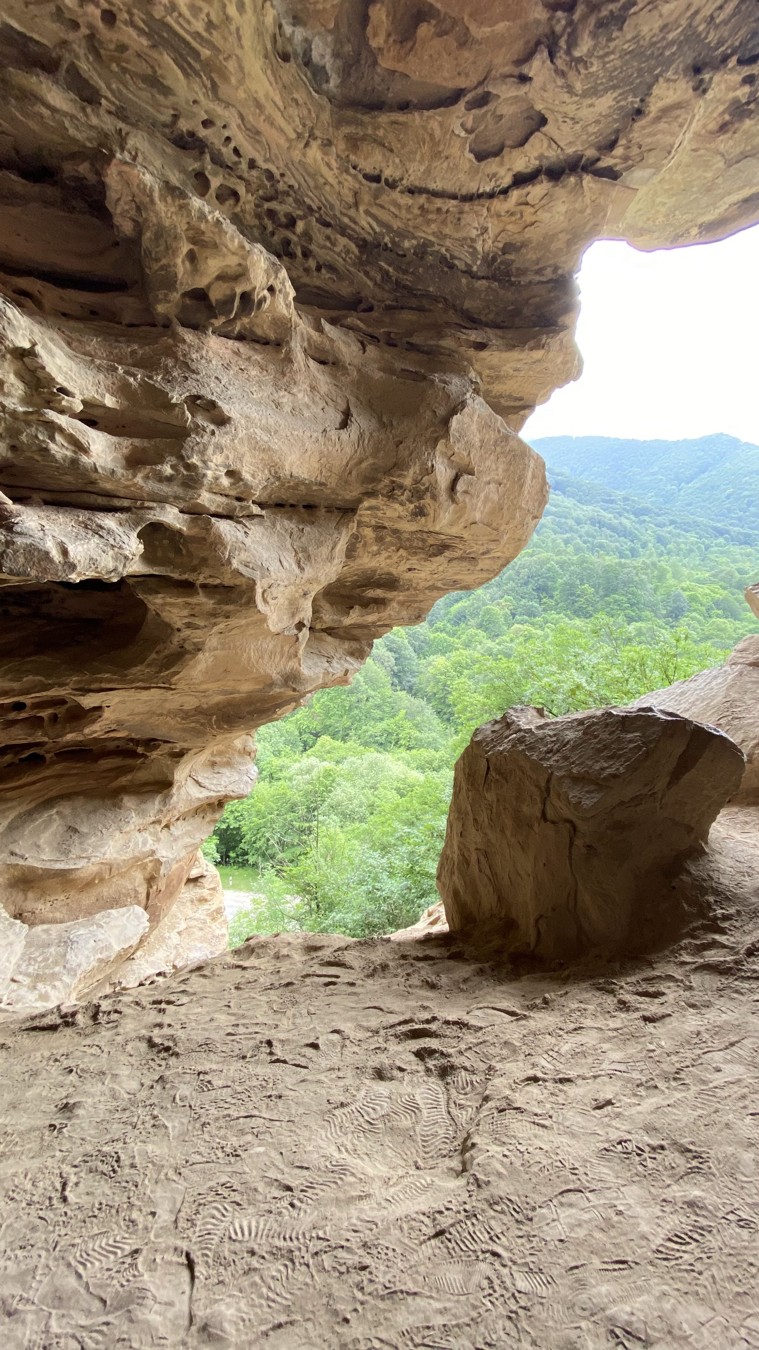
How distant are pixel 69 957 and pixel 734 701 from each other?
6774 mm

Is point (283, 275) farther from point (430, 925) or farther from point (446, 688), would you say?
point (446, 688)

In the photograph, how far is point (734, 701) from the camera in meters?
6.16

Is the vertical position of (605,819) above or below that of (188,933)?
above

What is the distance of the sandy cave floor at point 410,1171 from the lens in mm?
1724

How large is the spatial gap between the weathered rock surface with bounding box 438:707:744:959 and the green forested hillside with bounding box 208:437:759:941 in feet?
33.5

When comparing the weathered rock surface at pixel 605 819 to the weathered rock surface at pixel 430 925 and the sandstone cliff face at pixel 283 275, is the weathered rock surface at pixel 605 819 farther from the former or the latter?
the weathered rock surface at pixel 430 925

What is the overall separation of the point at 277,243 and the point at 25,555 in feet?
8.20

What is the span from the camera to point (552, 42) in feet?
9.59

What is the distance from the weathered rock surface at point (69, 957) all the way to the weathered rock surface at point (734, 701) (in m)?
5.48

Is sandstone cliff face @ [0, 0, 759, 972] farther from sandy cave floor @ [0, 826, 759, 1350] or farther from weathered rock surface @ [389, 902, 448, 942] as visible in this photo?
weathered rock surface @ [389, 902, 448, 942]

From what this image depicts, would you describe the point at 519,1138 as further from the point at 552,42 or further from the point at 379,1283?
the point at 552,42

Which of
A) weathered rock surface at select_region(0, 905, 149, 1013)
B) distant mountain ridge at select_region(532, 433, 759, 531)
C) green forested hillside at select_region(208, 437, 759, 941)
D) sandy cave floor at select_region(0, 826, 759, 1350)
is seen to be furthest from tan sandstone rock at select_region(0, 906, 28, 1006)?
distant mountain ridge at select_region(532, 433, 759, 531)

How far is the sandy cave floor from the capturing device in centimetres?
172

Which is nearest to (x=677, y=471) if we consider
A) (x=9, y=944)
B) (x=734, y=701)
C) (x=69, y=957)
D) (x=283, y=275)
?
(x=734, y=701)
